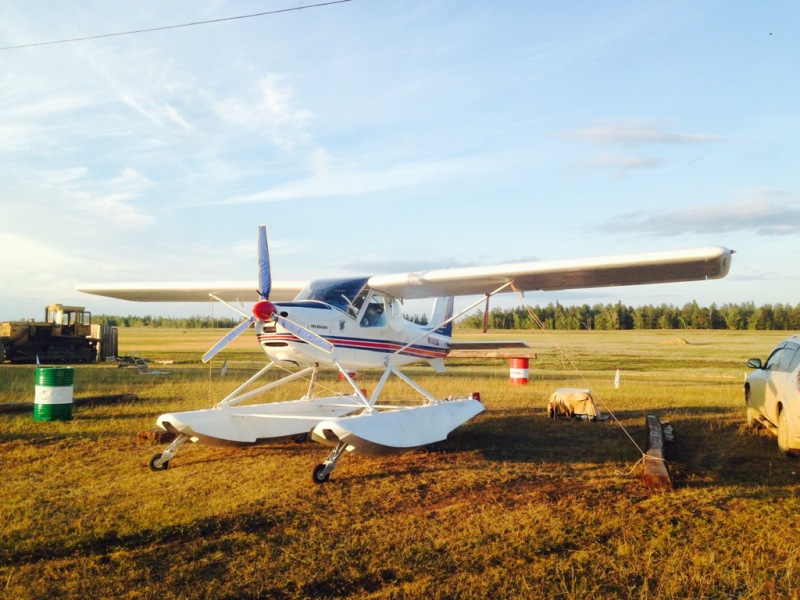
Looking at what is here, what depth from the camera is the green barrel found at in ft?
35.6

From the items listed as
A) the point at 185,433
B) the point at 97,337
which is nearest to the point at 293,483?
the point at 185,433

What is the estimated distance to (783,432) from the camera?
8.05 metres

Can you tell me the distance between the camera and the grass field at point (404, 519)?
13.6ft

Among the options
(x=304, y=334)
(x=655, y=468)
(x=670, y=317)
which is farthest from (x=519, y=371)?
(x=670, y=317)

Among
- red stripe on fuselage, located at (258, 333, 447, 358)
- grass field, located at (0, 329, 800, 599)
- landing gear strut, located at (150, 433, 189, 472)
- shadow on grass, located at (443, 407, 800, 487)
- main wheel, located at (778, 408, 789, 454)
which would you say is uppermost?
red stripe on fuselage, located at (258, 333, 447, 358)

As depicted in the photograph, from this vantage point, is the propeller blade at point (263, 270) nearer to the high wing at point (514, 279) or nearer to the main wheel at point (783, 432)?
the high wing at point (514, 279)

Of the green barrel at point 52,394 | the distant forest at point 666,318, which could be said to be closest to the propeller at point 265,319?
the green barrel at point 52,394

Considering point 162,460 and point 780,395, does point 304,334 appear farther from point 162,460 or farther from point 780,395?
point 780,395

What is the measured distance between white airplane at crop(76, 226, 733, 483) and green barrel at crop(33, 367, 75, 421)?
8.47 feet

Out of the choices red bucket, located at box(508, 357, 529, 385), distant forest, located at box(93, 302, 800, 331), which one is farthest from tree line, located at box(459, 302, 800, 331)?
red bucket, located at box(508, 357, 529, 385)

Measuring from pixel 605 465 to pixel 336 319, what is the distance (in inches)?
165

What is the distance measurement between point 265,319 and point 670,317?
246 ft

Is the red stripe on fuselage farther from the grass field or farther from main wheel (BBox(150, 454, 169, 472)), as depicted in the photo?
main wheel (BBox(150, 454, 169, 472))

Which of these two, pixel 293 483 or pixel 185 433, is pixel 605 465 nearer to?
pixel 293 483
